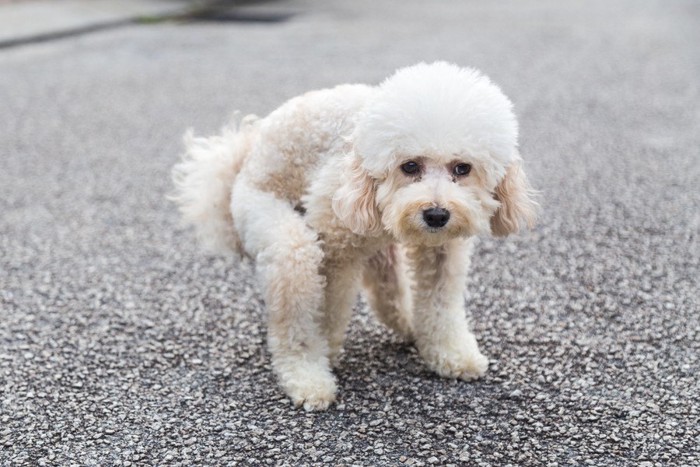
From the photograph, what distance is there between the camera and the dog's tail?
3.60 meters

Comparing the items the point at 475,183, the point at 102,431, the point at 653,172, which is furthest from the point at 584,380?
the point at 653,172

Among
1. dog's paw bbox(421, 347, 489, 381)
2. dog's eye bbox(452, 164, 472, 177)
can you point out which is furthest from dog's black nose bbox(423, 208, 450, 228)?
dog's paw bbox(421, 347, 489, 381)

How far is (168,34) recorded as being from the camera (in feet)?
37.8

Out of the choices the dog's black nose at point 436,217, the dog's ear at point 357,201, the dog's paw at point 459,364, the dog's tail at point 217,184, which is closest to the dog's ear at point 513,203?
the dog's black nose at point 436,217

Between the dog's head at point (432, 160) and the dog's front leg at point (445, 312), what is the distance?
39cm

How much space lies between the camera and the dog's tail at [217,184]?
3.60 metres

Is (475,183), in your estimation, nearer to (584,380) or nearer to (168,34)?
(584,380)

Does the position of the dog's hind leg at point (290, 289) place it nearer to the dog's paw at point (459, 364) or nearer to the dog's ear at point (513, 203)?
the dog's paw at point (459, 364)

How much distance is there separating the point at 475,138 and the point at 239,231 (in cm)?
109

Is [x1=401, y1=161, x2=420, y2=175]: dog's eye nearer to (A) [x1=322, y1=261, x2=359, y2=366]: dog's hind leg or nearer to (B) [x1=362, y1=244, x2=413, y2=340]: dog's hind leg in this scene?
(A) [x1=322, y1=261, x2=359, y2=366]: dog's hind leg

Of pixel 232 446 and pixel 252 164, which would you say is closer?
pixel 232 446

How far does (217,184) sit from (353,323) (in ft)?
2.90

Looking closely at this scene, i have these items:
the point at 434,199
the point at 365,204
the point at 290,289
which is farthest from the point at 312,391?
the point at 434,199

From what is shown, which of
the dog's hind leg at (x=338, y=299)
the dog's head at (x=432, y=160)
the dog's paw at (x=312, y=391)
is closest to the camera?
the dog's head at (x=432, y=160)
